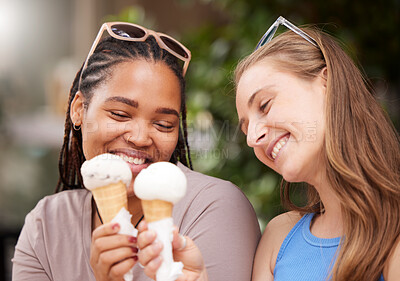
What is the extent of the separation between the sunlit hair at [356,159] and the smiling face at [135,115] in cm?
27

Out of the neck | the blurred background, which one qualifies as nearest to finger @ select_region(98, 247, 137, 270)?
the neck

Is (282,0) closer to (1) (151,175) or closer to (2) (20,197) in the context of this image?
(1) (151,175)

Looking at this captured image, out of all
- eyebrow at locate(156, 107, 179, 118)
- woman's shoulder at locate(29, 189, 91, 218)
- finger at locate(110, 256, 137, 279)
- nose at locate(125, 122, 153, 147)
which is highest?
eyebrow at locate(156, 107, 179, 118)

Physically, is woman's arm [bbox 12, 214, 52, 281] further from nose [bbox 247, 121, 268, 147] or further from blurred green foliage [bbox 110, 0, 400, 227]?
blurred green foliage [bbox 110, 0, 400, 227]

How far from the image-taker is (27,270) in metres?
1.31

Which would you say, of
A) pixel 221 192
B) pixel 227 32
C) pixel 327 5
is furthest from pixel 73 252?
pixel 327 5

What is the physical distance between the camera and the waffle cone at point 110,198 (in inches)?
36.6

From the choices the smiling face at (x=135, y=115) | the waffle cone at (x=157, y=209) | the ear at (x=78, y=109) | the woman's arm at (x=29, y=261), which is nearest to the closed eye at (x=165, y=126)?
the smiling face at (x=135, y=115)

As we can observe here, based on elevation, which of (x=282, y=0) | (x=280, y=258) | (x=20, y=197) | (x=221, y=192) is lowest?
(x=20, y=197)

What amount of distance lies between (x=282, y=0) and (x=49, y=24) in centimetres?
212

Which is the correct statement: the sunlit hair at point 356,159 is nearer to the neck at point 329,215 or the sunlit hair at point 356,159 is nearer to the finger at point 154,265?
the neck at point 329,215

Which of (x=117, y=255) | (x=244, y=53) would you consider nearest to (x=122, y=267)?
(x=117, y=255)

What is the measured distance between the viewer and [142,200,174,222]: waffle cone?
895mm

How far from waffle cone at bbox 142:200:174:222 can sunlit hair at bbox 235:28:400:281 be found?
389mm
